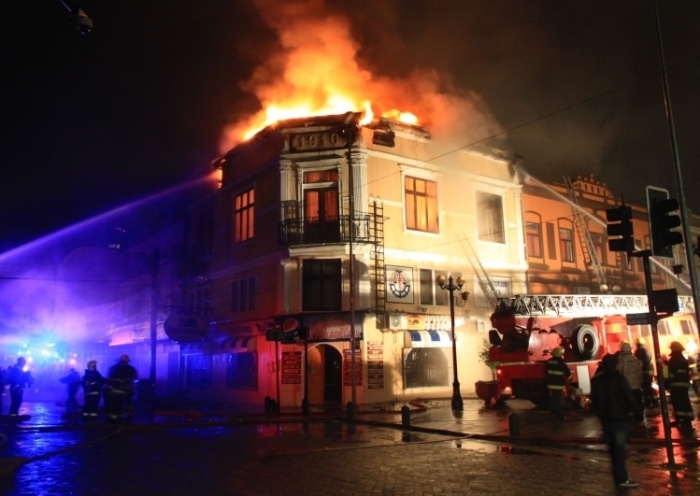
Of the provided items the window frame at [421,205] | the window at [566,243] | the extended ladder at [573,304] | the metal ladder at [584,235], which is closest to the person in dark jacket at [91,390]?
the extended ladder at [573,304]

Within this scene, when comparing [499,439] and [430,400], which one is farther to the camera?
[430,400]

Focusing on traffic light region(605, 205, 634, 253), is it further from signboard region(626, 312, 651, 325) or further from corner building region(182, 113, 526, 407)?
corner building region(182, 113, 526, 407)

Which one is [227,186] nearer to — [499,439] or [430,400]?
[430,400]

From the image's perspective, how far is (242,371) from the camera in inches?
1028

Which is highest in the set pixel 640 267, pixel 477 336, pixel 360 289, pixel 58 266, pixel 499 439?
pixel 58 266

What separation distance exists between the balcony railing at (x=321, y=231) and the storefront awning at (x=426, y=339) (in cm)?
419

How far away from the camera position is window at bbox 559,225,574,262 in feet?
102

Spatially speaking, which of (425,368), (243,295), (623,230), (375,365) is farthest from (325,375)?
(623,230)

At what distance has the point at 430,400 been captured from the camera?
2350 centimetres

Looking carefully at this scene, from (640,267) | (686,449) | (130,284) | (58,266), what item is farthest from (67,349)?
(686,449)

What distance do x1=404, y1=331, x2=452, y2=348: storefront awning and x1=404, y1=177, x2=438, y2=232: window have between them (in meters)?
4.51

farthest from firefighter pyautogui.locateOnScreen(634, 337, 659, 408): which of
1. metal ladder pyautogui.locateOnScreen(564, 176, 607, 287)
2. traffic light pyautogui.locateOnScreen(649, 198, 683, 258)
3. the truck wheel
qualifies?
metal ladder pyautogui.locateOnScreen(564, 176, 607, 287)

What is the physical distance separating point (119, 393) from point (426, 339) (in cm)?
1197

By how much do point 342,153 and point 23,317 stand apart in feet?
132
